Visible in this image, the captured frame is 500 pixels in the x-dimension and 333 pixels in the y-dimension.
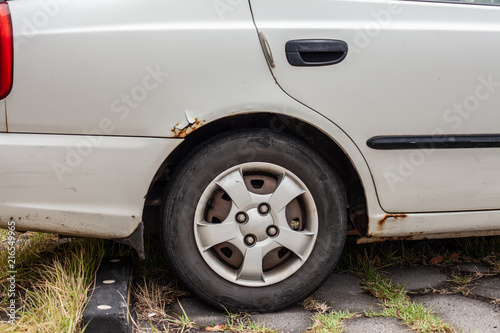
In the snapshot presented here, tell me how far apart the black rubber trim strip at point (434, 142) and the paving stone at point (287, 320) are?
726 mm

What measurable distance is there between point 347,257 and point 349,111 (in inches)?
39.2

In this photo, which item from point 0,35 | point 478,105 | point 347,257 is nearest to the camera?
point 0,35

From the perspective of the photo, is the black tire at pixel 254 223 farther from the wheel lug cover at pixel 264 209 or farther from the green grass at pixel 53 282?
the green grass at pixel 53 282

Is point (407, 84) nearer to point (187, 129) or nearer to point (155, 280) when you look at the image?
point (187, 129)

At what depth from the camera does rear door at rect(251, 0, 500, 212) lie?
80.7 inches

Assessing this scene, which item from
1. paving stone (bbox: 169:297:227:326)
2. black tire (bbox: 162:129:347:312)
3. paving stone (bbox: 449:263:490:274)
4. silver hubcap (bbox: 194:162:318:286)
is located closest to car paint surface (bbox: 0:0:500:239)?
black tire (bbox: 162:129:347:312)

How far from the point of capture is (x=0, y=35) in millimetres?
1895

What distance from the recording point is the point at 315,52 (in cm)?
205

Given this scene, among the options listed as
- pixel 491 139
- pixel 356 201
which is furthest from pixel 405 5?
pixel 356 201

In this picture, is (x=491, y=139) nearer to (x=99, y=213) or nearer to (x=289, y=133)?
(x=289, y=133)

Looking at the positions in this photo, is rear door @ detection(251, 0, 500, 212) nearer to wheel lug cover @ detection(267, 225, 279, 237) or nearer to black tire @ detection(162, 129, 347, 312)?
black tire @ detection(162, 129, 347, 312)

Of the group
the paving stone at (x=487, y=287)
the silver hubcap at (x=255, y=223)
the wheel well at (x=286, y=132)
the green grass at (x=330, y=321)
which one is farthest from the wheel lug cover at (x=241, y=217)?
the paving stone at (x=487, y=287)

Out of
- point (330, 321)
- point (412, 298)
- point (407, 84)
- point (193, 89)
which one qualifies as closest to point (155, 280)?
point (330, 321)

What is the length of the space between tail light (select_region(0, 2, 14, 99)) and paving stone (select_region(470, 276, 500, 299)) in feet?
6.89
